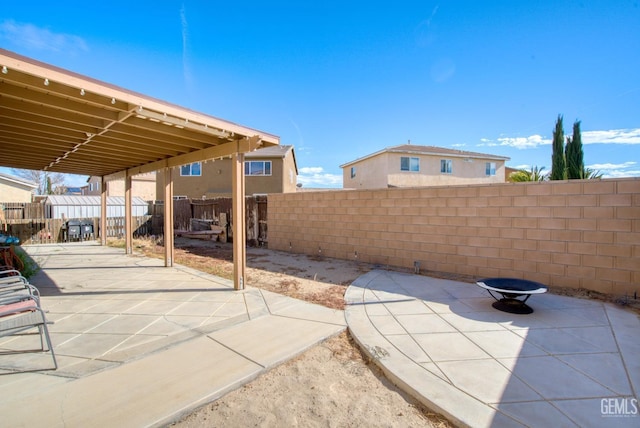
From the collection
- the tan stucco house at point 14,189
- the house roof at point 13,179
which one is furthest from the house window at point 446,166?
the house roof at point 13,179

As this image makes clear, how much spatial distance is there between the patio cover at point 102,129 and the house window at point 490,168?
22194 mm

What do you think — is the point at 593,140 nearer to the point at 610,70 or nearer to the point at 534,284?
the point at 610,70

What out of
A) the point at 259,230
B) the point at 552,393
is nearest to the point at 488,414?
the point at 552,393

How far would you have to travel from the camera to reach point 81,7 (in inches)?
269

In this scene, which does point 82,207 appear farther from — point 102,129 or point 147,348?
point 147,348

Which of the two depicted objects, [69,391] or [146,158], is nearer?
[69,391]

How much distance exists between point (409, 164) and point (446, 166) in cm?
323

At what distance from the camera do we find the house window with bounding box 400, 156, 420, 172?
20188 millimetres

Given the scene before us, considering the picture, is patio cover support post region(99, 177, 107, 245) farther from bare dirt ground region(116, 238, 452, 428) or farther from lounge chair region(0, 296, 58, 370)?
bare dirt ground region(116, 238, 452, 428)

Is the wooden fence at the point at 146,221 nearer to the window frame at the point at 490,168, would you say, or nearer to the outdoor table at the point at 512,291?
the outdoor table at the point at 512,291

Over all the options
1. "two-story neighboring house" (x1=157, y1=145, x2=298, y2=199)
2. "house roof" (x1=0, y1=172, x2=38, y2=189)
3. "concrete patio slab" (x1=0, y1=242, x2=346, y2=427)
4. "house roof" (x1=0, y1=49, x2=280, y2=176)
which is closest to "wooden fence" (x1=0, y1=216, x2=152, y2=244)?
"house roof" (x1=0, y1=49, x2=280, y2=176)

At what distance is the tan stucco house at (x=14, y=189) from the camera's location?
1473 cm

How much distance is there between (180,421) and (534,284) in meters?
4.91

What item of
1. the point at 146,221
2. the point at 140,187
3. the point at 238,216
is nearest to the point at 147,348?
the point at 238,216
